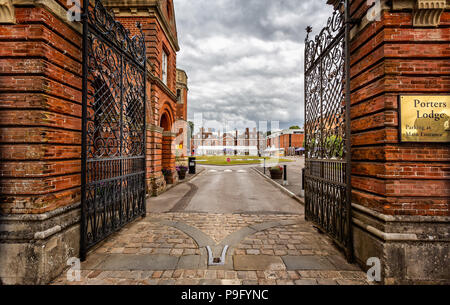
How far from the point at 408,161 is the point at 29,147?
19.9ft

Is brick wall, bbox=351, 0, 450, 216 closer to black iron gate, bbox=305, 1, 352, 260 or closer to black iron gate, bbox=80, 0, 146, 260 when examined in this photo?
black iron gate, bbox=305, 1, 352, 260

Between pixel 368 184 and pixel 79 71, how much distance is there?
19.0ft

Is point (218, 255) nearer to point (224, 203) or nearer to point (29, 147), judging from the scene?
point (29, 147)

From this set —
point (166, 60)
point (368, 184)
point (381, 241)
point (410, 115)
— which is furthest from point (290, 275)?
point (166, 60)

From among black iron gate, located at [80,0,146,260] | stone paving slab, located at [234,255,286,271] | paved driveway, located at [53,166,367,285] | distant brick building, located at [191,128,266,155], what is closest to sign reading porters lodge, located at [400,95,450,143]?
paved driveway, located at [53,166,367,285]

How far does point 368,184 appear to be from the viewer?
337 centimetres

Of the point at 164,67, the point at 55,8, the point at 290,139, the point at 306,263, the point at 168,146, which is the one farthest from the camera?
the point at 290,139

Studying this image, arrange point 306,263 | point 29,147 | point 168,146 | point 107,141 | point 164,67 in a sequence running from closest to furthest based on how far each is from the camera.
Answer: point 29,147
point 306,263
point 107,141
point 164,67
point 168,146

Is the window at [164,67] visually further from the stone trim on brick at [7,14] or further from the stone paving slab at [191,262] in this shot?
the stone paving slab at [191,262]

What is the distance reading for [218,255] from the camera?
378cm

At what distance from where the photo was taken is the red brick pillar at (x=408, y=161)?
9.60 ft

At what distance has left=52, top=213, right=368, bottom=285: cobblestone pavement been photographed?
3074 millimetres

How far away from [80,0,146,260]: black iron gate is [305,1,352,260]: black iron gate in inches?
199

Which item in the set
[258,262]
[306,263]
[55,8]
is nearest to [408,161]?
[306,263]
